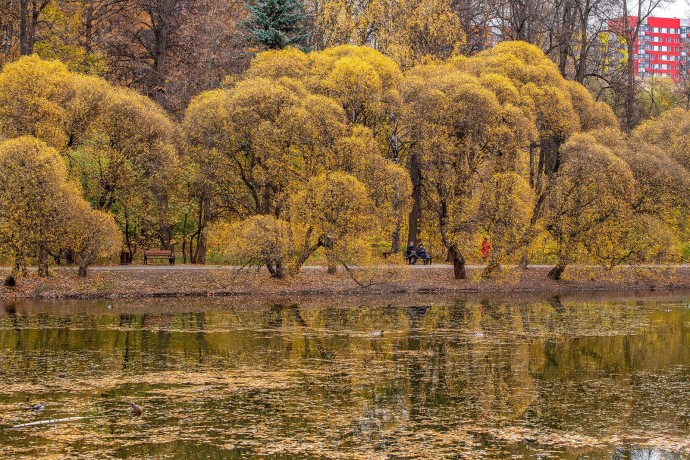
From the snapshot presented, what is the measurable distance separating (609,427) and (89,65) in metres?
46.5

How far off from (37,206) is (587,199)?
88.8ft

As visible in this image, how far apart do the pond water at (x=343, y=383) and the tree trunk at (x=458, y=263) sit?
9.89m

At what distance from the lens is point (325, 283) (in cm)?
4469

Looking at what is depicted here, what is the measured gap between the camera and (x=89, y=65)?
5697 centimetres

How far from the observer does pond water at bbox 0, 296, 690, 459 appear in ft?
54.9

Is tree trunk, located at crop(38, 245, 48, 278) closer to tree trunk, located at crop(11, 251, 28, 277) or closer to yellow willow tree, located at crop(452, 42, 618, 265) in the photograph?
tree trunk, located at crop(11, 251, 28, 277)

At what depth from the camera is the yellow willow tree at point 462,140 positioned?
45688 mm

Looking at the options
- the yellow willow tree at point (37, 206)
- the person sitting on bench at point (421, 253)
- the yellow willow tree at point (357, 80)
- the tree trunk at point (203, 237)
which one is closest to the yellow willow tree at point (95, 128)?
the tree trunk at point (203, 237)

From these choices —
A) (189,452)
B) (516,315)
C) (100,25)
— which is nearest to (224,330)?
(516,315)

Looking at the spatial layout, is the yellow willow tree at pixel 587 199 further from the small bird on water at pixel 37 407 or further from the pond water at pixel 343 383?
the small bird on water at pixel 37 407

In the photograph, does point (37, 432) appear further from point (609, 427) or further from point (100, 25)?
point (100, 25)

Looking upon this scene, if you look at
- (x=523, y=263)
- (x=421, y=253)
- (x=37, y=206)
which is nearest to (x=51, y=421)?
(x=37, y=206)

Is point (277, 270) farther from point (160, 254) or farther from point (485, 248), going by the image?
point (485, 248)

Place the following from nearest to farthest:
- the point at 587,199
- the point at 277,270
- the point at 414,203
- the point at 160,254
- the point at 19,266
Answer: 1. the point at 19,266
2. the point at 277,270
3. the point at 587,199
4. the point at 160,254
5. the point at 414,203
